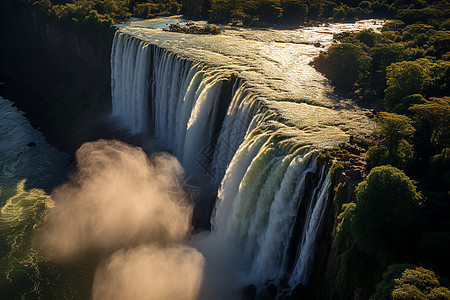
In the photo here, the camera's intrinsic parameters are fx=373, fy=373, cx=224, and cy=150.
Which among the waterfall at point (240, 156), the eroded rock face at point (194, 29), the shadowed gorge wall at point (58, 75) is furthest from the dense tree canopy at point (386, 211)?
the eroded rock face at point (194, 29)

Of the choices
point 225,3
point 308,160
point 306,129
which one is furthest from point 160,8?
point 308,160

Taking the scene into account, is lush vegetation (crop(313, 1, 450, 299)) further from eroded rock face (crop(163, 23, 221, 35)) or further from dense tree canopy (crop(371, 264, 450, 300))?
eroded rock face (crop(163, 23, 221, 35))

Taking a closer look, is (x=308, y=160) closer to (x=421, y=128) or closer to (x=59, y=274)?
(x=421, y=128)

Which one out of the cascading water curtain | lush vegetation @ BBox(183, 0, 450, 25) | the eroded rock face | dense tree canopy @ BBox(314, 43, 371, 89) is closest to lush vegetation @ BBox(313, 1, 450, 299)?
the cascading water curtain

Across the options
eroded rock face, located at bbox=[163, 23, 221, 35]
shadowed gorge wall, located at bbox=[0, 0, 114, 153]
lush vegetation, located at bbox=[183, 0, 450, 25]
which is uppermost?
lush vegetation, located at bbox=[183, 0, 450, 25]

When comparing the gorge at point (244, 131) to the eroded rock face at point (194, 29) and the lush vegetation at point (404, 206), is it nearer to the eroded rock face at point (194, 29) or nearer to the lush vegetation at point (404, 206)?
the lush vegetation at point (404, 206)

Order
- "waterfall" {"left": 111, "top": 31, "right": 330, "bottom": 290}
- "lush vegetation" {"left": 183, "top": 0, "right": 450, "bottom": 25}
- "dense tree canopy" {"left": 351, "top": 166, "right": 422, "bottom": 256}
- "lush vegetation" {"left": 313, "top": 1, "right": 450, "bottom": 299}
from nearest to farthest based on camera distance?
1. "lush vegetation" {"left": 313, "top": 1, "right": 450, "bottom": 299}
2. "dense tree canopy" {"left": 351, "top": 166, "right": 422, "bottom": 256}
3. "waterfall" {"left": 111, "top": 31, "right": 330, "bottom": 290}
4. "lush vegetation" {"left": 183, "top": 0, "right": 450, "bottom": 25}
